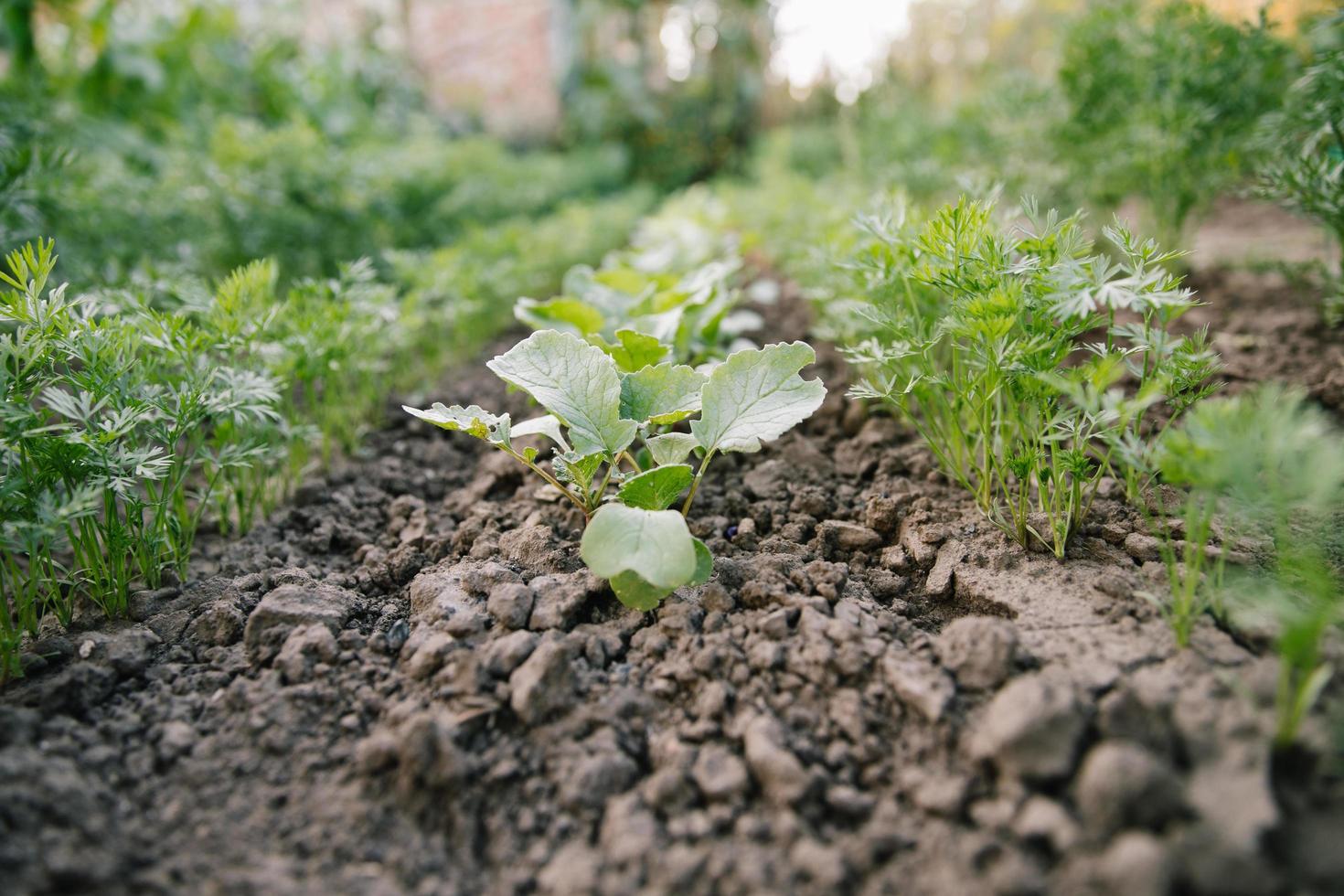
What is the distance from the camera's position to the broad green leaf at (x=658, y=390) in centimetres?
155

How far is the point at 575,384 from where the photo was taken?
4.95 feet

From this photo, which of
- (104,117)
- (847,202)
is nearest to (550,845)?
(847,202)

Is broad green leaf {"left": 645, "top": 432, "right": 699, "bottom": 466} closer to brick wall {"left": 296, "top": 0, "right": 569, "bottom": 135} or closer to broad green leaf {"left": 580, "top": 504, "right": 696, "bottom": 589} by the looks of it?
broad green leaf {"left": 580, "top": 504, "right": 696, "bottom": 589}

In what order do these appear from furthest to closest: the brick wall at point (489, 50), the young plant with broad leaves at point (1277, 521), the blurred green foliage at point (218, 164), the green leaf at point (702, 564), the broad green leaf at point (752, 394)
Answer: the brick wall at point (489, 50)
the blurred green foliage at point (218, 164)
the broad green leaf at point (752, 394)
the green leaf at point (702, 564)
the young plant with broad leaves at point (1277, 521)

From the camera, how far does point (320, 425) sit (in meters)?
2.18

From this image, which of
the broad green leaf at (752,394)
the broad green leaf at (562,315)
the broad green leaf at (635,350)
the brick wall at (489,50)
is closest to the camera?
the broad green leaf at (752,394)

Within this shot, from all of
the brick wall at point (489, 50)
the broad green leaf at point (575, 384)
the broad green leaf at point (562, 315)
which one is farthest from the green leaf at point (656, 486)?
the brick wall at point (489, 50)

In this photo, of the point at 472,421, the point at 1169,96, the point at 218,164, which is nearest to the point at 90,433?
the point at 472,421

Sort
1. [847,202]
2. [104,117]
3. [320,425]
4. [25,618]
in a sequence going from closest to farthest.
Result: [25,618]
[320,425]
[847,202]
[104,117]

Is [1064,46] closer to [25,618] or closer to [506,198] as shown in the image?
[506,198]

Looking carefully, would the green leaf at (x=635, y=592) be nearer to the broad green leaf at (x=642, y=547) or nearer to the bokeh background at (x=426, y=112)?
the broad green leaf at (x=642, y=547)

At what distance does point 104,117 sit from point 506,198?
248cm

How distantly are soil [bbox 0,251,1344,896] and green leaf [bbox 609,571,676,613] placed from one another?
0.18 ft

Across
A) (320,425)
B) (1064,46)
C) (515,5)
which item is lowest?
(320,425)
